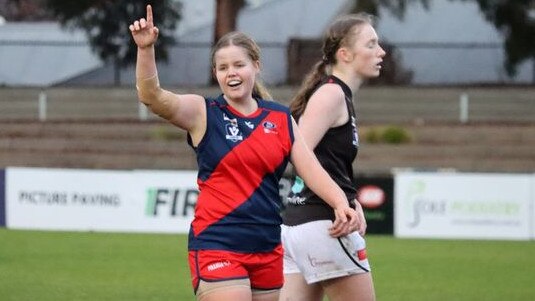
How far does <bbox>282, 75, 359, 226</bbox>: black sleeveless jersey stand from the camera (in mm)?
7297

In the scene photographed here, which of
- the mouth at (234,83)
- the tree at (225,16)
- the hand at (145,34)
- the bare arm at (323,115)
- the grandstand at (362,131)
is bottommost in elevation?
the grandstand at (362,131)

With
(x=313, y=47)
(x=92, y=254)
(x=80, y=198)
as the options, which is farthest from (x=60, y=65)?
(x=92, y=254)

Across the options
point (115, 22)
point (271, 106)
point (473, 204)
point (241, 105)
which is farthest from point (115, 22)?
point (241, 105)

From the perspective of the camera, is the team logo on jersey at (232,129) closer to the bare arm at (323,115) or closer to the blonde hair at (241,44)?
the blonde hair at (241,44)

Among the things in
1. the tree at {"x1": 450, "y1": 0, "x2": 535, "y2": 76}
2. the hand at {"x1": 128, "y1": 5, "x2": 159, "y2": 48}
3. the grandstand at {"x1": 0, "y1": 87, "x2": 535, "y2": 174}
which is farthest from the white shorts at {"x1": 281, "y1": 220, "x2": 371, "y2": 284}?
the tree at {"x1": 450, "y1": 0, "x2": 535, "y2": 76}

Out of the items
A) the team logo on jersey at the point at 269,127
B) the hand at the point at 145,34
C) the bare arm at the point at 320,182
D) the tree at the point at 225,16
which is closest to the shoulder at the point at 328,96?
the bare arm at the point at 320,182

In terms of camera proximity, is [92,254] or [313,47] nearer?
[92,254]

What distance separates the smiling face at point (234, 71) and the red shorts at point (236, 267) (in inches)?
29.3

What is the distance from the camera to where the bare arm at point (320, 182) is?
6.70 m

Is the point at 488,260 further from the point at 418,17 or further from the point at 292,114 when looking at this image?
the point at 418,17

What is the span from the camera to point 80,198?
22734mm

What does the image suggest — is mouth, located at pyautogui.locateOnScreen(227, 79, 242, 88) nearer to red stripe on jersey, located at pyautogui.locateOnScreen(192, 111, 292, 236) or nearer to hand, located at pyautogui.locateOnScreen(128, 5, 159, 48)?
red stripe on jersey, located at pyautogui.locateOnScreen(192, 111, 292, 236)

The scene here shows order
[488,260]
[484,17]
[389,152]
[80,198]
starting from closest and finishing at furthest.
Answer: [488,260] < [80,198] < [389,152] < [484,17]

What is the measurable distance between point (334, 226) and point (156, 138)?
26635 mm
